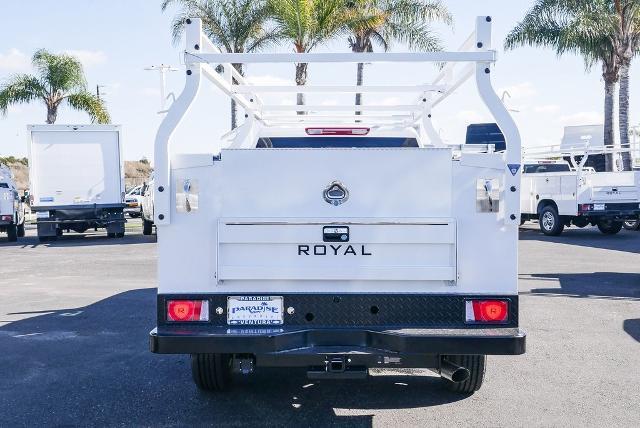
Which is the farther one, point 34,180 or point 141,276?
point 34,180

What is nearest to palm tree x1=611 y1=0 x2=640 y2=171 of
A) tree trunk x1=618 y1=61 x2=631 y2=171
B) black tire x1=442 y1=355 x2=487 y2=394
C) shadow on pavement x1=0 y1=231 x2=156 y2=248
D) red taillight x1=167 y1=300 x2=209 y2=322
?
tree trunk x1=618 y1=61 x2=631 y2=171

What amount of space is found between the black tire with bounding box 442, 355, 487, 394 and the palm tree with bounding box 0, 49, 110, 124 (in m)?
29.5

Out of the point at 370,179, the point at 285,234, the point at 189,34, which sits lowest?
the point at 285,234

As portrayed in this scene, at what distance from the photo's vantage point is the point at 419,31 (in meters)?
27.3

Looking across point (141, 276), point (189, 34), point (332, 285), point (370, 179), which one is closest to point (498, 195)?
point (370, 179)

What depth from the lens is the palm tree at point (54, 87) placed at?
31.8 metres

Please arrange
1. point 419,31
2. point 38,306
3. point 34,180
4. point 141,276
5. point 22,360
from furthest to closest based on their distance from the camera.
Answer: point 419,31 < point 34,180 < point 141,276 < point 38,306 < point 22,360

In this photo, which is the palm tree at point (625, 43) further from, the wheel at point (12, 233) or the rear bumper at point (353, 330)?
the rear bumper at point (353, 330)

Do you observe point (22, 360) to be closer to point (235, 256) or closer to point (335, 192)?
point (235, 256)

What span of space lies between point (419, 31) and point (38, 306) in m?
20.6

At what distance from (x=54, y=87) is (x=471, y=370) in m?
30.4

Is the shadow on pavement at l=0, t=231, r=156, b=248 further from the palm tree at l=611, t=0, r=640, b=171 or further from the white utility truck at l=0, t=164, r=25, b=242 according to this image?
the palm tree at l=611, t=0, r=640, b=171

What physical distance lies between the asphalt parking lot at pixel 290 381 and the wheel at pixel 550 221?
31.7 ft

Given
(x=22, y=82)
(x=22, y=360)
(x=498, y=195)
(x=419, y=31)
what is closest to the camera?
(x=498, y=195)
